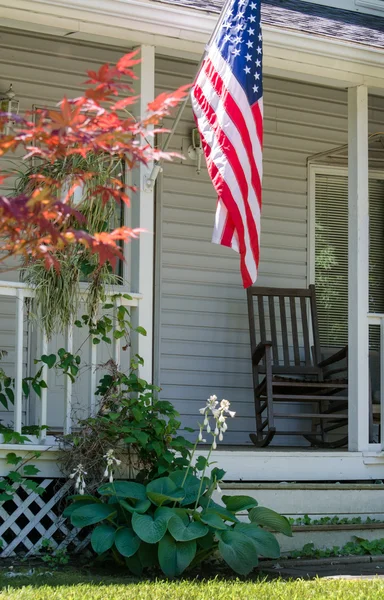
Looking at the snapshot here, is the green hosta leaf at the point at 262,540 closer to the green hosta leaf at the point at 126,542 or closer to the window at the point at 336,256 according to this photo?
the green hosta leaf at the point at 126,542

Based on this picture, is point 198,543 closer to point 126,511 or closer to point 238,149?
point 126,511

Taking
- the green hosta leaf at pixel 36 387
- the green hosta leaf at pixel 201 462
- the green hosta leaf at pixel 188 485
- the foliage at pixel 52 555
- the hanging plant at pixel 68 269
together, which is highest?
the hanging plant at pixel 68 269

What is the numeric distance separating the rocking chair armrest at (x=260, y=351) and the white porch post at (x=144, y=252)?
124cm

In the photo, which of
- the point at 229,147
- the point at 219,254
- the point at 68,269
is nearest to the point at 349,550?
the point at 68,269

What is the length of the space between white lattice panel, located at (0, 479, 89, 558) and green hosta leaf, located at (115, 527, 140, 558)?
0.49 meters

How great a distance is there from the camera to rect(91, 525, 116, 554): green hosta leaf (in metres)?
4.45

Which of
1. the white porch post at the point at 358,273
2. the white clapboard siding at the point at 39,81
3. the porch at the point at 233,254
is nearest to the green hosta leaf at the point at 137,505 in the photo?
the porch at the point at 233,254

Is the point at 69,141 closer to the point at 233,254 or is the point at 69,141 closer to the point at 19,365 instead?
the point at 19,365

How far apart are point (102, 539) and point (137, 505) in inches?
9.4

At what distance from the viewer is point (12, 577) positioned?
4348mm

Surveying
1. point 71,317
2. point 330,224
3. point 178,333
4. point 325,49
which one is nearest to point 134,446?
point 71,317

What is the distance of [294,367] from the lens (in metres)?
7.09

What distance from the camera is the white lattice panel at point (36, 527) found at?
4.94 meters

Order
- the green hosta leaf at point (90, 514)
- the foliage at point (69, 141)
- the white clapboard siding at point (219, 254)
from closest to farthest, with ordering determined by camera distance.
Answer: the foliage at point (69, 141) < the green hosta leaf at point (90, 514) < the white clapboard siding at point (219, 254)
